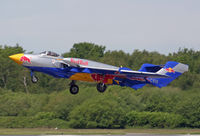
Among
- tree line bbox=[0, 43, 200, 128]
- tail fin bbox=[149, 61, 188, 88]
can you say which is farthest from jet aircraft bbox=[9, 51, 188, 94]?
tree line bbox=[0, 43, 200, 128]

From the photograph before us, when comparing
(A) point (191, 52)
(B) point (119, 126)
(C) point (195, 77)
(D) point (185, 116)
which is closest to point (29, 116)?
(B) point (119, 126)

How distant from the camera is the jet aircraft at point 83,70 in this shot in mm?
32906

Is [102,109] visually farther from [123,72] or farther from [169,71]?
[123,72]

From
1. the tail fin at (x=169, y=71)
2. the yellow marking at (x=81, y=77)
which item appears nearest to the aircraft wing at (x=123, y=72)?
the yellow marking at (x=81, y=77)

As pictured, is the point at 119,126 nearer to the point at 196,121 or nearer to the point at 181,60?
the point at 196,121

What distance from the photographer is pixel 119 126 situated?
50750 millimetres

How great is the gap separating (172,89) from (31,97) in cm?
2442

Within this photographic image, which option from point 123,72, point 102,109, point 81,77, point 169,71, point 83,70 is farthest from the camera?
point 102,109

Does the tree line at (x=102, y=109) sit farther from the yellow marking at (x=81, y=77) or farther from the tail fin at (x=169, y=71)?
the yellow marking at (x=81, y=77)

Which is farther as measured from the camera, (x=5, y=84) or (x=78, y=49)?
(x=78, y=49)

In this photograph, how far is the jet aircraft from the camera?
32906mm

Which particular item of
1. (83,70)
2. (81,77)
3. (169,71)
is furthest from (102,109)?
(83,70)

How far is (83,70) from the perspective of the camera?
109 ft

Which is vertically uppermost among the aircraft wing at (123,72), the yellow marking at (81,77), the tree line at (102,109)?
the aircraft wing at (123,72)
